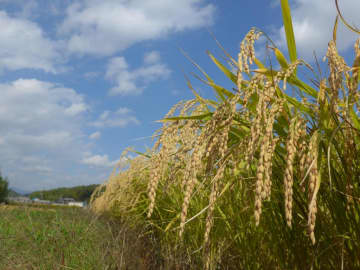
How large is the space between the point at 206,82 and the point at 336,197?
2.78 ft

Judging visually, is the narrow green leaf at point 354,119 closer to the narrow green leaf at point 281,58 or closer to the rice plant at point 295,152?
the rice plant at point 295,152

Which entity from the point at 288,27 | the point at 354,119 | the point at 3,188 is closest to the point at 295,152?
the point at 354,119

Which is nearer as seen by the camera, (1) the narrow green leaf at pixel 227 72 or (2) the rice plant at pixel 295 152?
(2) the rice plant at pixel 295 152

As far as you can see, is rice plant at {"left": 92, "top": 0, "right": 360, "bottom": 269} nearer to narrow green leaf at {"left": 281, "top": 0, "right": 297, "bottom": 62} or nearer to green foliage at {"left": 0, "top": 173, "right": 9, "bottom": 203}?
narrow green leaf at {"left": 281, "top": 0, "right": 297, "bottom": 62}

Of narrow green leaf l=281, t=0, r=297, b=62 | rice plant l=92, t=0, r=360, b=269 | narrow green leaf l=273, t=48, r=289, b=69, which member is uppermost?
narrow green leaf l=281, t=0, r=297, b=62

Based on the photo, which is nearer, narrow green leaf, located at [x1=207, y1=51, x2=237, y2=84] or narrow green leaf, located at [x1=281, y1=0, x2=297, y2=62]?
narrow green leaf, located at [x1=281, y1=0, x2=297, y2=62]

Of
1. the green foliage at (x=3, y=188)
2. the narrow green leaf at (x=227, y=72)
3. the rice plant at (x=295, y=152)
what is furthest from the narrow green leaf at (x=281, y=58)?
the green foliage at (x=3, y=188)

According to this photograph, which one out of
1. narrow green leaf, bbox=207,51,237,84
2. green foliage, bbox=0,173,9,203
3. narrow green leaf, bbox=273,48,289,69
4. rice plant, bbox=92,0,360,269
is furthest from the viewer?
green foliage, bbox=0,173,9,203

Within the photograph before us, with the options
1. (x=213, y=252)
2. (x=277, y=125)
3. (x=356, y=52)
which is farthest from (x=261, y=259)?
(x=356, y=52)

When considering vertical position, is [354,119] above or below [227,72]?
below

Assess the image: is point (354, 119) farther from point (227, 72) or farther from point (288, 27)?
point (227, 72)

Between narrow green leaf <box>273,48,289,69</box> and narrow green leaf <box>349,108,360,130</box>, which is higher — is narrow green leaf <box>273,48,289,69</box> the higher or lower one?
the higher one

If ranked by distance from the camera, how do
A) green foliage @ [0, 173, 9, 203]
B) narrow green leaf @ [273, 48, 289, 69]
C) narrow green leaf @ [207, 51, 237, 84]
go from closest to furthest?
narrow green leaf @ [273, 48, 289, 69] → narrow green leaf @ [207, 51, 237, 84] → green foliage @ [0, 173, 9, 203]

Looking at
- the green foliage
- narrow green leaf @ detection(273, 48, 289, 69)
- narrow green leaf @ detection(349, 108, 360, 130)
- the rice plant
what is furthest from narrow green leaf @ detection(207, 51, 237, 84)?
the green foliage
